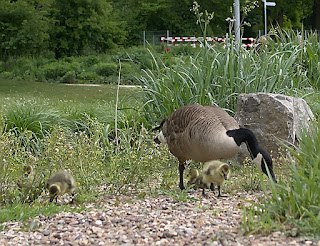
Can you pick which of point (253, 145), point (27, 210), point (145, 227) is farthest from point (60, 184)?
point (253, 145)

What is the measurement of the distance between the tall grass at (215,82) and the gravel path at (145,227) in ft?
9.60

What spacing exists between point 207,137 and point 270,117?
246 centimetres

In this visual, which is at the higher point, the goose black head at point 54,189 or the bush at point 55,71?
the bush at point 55,71

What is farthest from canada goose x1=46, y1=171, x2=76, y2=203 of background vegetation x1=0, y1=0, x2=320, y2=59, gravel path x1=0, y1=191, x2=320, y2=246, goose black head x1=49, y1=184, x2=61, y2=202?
background vegetation x1=0, y1=0, x2=320, y2=59

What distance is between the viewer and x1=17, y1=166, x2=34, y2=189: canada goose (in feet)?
17.0

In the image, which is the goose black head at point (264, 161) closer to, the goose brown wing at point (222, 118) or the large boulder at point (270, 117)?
the goose brown wing at point (222, 118)

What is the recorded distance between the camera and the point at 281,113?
704cm

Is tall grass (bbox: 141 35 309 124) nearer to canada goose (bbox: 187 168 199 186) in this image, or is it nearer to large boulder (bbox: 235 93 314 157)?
large boulder (bbox: 235 93 314 157)

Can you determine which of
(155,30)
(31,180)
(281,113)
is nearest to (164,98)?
(281,113)

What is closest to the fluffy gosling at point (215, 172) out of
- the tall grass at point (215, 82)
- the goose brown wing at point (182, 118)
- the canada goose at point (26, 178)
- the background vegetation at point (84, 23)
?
the goose brown wing at point (182, 118)

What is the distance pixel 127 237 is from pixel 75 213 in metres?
0.87

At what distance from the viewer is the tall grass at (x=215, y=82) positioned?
25.3 feet

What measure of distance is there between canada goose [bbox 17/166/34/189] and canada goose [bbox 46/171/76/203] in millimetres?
296

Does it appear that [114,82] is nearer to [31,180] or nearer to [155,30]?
[31,180]
